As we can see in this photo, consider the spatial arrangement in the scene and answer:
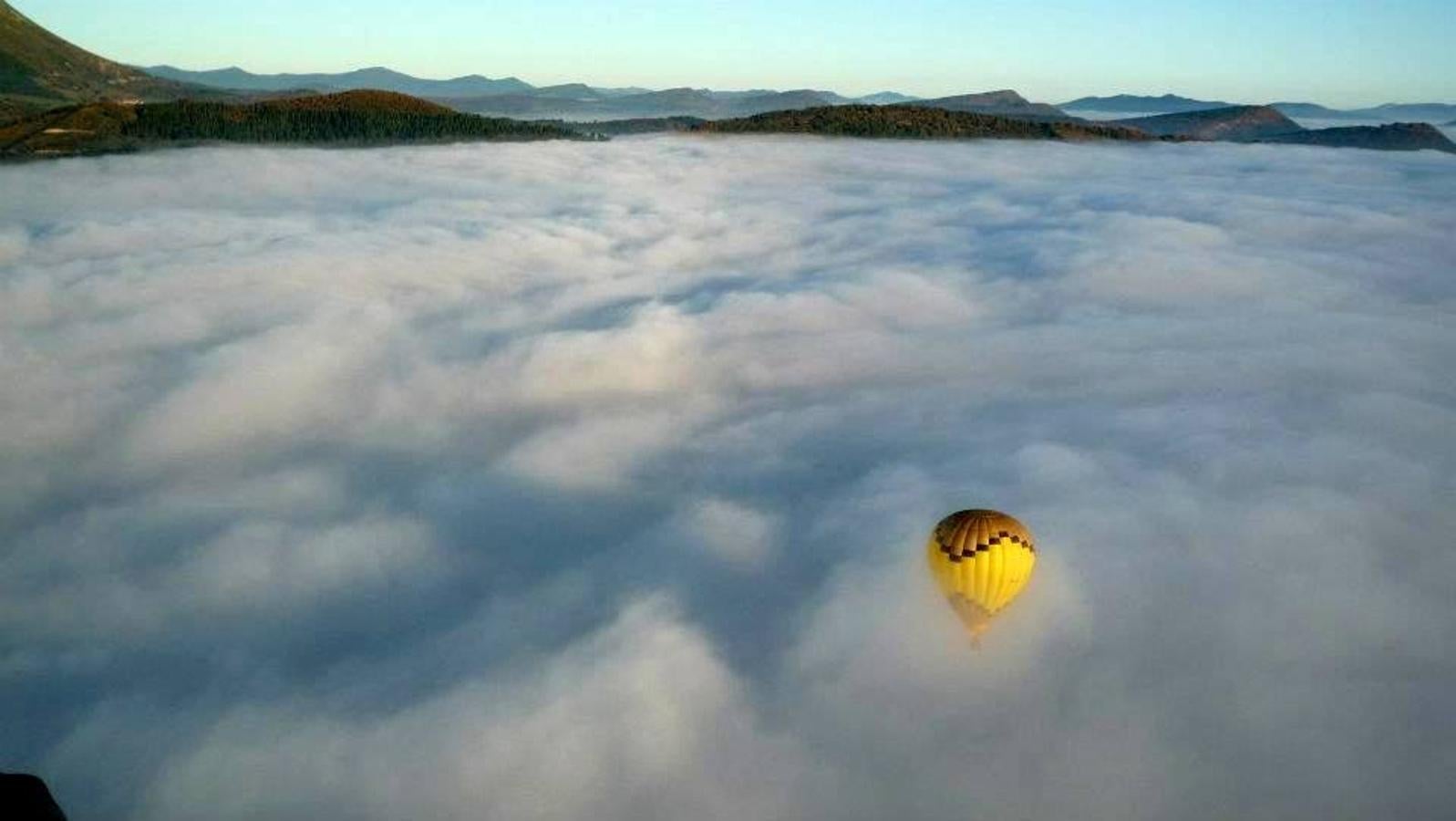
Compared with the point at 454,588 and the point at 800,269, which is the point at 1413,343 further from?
the point at 454,588

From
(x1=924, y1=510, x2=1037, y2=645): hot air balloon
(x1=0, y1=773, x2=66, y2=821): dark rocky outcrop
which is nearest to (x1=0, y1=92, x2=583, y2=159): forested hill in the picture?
(x1=0, y1=773, x2=66, y2=821): dark rocky outcrop

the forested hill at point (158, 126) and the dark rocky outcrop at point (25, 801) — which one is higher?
the forested hill at point (158, 126)

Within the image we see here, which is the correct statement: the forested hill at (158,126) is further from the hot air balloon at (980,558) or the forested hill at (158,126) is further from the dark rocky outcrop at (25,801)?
the hot air balloon at (980,558)

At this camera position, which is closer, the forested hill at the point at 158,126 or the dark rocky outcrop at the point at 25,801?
the dark rocky outcrop at the point at 25,801

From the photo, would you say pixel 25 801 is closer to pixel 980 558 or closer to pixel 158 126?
pixel 980 558

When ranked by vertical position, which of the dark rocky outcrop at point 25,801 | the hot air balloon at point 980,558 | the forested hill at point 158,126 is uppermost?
the forested hill at point 158,126

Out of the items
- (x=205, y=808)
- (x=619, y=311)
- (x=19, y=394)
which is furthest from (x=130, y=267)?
(x=205, y=808)

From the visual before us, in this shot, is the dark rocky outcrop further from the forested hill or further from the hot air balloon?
the forested hill

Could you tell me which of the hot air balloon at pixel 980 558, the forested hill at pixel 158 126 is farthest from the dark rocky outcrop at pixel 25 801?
the forested hill at pixel 158 126

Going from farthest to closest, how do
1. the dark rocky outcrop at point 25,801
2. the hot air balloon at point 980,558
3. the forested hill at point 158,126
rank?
1. the forested hill at point 158,126
2. the dark rocky outcrop at point 25,801
3. the hot air balloon at point 980,558
